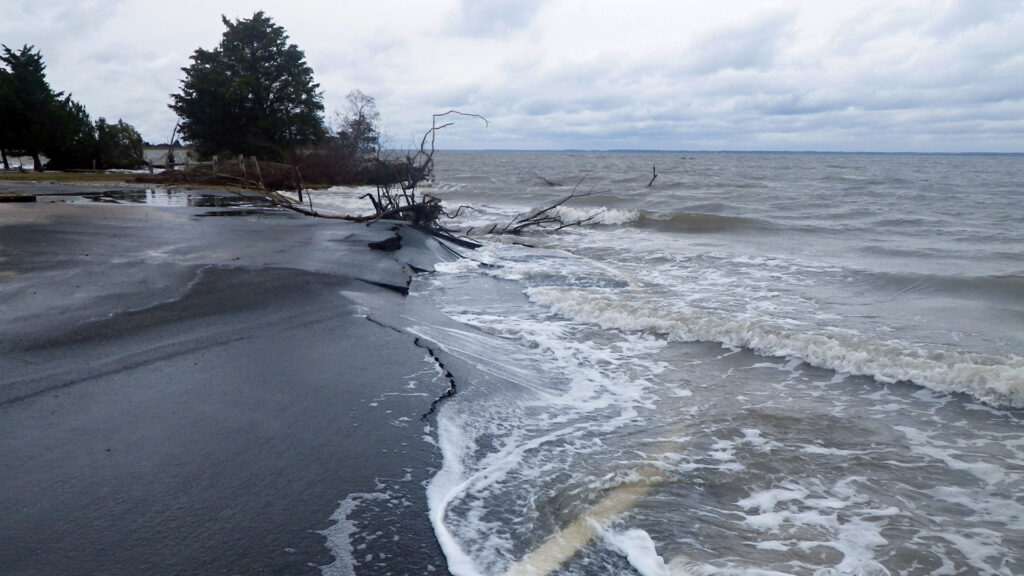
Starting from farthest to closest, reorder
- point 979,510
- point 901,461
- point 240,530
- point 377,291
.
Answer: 1. point 377,291
2. point 901,461
3. point 979,510
4. point 240,530

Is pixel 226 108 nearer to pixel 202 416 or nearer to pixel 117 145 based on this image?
pixel 117 145

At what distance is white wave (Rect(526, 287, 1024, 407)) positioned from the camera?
20.1ft

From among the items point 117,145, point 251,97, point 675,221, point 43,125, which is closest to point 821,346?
point 675,221

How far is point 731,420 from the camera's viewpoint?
5230mm

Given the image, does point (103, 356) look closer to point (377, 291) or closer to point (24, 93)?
point (377, 291)

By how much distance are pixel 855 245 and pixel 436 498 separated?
52.1ft

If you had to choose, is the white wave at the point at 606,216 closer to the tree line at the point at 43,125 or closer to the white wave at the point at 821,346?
the white wave at the point at 821,346

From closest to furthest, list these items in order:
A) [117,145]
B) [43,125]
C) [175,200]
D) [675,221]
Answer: [175,200], [675,221], [43,125], [117,145]

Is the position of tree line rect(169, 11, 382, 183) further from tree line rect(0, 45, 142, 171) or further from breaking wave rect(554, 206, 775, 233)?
breaking wave rect(554, 206, 775, 233)

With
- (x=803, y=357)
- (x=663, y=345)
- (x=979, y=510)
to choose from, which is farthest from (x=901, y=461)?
(x=663, y=345)

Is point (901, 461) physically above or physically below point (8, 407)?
below

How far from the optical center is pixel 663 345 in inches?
298

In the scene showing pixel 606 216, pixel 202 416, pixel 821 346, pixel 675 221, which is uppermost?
pixel 606 216

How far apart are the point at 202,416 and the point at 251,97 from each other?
37.0 m
